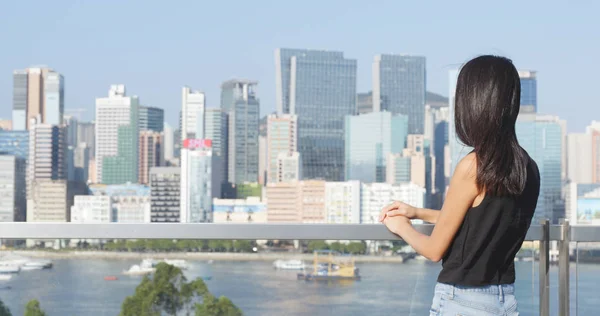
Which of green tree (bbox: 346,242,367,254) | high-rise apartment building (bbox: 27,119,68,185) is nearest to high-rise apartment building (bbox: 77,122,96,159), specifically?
high-rise apartment building (bbox: 27,119,68,185)

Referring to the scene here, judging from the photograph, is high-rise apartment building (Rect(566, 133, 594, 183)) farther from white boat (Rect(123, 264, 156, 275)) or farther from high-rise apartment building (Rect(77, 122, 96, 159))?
white boat (Rect(123, 264, 156, 275))

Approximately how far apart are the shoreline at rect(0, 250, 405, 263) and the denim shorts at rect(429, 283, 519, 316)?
518 mm

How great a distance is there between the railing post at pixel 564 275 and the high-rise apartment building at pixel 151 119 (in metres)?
71.9

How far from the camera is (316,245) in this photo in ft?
5.98

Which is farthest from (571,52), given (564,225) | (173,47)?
(564,225)

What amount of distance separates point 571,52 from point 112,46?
32.1 metres

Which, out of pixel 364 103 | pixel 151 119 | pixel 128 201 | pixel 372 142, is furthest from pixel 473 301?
pixel 364 103

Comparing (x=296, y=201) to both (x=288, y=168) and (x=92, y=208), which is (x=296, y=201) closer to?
(x=288, y=168)

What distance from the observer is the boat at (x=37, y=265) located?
181 cm

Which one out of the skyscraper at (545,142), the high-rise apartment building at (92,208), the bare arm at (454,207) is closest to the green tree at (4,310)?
the bare arm at (454,207)

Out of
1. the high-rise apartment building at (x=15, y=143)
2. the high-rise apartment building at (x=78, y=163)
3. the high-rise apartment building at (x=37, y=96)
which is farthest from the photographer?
the high-rise apartment building at (x=37, y=96)

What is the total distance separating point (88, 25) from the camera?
6531cm

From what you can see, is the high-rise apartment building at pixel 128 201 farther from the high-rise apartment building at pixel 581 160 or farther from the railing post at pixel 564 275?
the railing post at pixel 564 275

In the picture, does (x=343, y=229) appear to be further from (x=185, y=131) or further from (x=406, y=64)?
(x=406, y=64)
